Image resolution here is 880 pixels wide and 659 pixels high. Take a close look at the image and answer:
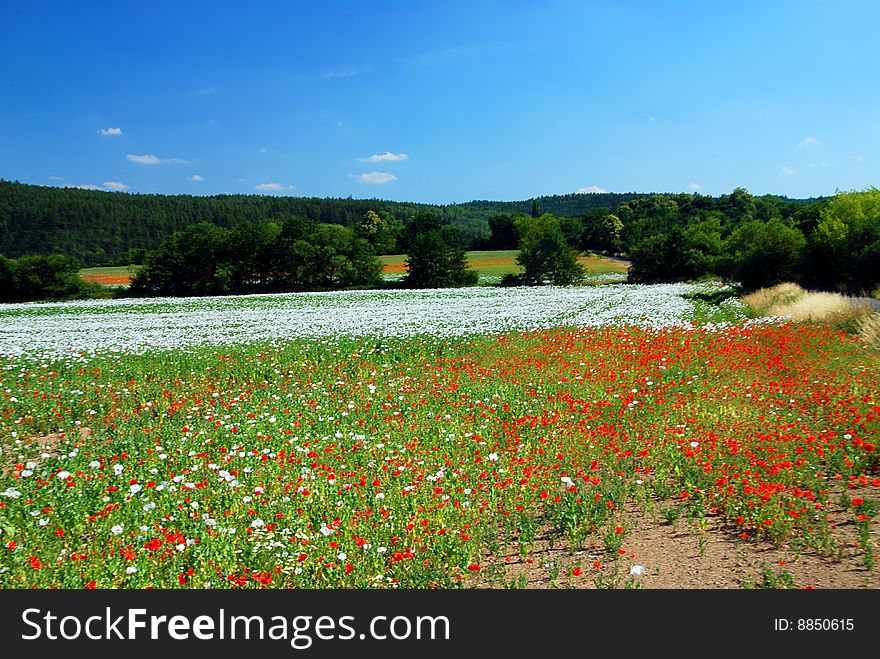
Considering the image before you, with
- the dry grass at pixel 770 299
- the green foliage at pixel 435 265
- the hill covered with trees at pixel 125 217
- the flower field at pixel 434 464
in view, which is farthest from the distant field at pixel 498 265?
the flower field at pixel 434 464

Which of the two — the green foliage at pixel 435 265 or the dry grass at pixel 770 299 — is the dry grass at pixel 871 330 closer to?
the dry grass at pixel 770 299

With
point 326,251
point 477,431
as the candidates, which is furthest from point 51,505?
point 326,251

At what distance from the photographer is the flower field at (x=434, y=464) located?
5195 millimetres

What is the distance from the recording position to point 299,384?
42.2 feet

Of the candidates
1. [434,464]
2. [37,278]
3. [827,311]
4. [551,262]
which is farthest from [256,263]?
[434,464]

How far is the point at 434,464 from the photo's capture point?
7.48m

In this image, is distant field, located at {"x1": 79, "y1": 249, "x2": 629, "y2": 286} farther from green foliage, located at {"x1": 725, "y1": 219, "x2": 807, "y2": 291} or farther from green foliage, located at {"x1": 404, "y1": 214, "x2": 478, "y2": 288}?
green foliage, located at {"x1": 725, "y1": 219, "x2": 807, "y2": 291}

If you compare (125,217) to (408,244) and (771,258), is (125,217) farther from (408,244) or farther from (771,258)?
(771,258)

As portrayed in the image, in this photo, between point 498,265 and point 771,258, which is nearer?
point 771,258

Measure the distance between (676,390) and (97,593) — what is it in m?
9.63

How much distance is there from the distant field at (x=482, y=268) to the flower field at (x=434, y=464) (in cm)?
6043

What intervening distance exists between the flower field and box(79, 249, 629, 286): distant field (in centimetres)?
6043

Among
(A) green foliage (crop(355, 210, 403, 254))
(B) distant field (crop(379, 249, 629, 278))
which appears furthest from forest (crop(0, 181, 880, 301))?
(B) distant field (crop(379, 249, 629, 278))

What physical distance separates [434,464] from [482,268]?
263ft
